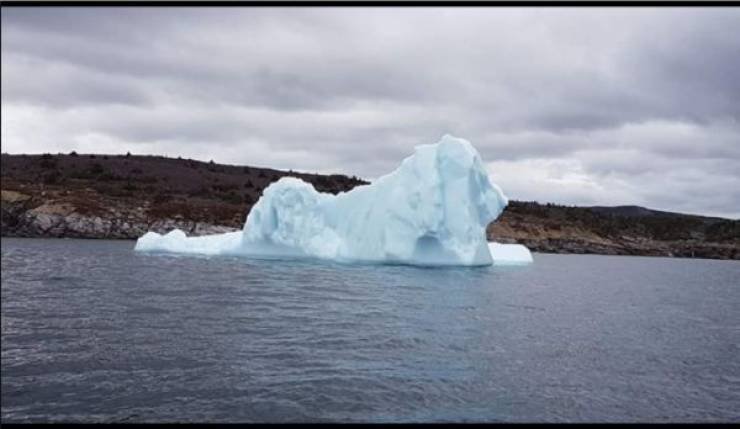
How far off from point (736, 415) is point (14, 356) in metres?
11.1

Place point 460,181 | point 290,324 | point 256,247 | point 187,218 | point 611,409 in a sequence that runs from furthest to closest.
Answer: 1. point 187,218
2. point 256,247
3. point 460,181
4. point 290,324
5. point 611,409

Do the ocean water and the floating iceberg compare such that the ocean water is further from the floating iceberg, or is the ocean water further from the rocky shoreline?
the rocky shoreline

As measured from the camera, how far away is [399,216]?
95.9 ft

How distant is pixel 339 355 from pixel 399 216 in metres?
18.5

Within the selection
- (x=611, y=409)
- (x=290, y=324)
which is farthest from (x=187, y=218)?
(x=611, y=409)

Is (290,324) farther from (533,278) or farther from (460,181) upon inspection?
(533,278)

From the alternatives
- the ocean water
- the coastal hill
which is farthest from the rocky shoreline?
the ocean water

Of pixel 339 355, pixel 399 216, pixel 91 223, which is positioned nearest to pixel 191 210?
pixel 91 223

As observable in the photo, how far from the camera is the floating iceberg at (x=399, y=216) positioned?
2938cm

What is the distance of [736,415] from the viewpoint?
30.0 ft

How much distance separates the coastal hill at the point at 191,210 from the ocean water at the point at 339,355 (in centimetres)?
3439

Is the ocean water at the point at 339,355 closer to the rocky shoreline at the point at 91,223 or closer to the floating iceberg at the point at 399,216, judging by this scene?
the floating iceberg at the point at 399,216

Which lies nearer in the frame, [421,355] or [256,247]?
[421,355]

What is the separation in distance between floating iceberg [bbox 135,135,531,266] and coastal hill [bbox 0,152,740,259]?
2346cm
